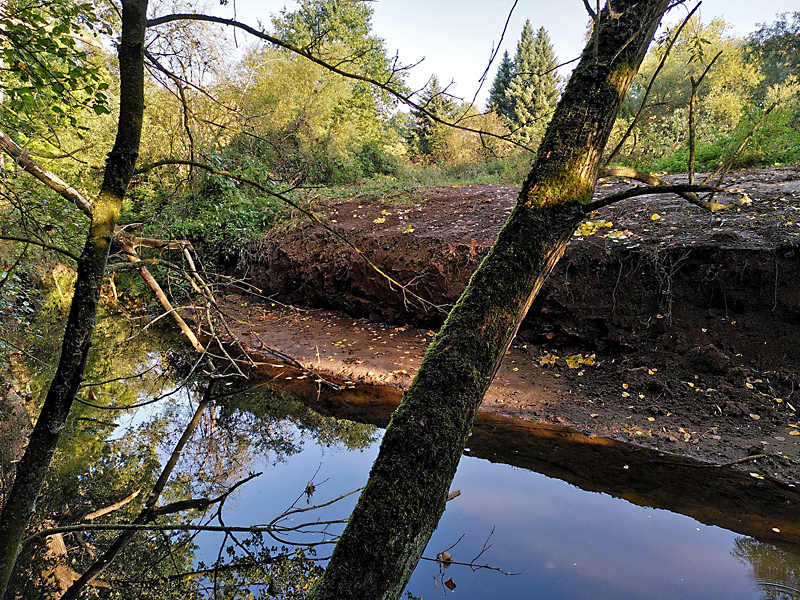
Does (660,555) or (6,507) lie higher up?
(6,507)

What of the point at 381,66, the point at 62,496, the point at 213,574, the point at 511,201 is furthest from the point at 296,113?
the point at 213,574

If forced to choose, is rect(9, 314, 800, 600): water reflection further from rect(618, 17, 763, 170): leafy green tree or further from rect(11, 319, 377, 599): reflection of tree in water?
rect(618, 17, 763, 170): leafy green tree

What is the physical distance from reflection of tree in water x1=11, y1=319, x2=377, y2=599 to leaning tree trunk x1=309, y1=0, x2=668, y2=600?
1169mm

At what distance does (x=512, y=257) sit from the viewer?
1.56 m

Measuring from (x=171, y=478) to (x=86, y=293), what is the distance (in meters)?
3.65

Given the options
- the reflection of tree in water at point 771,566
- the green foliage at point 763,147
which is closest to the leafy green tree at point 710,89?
the green foliage at point 763,147

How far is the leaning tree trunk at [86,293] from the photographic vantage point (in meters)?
1.34

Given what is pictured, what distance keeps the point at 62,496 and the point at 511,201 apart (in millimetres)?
7892

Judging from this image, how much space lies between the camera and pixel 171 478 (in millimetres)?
4340

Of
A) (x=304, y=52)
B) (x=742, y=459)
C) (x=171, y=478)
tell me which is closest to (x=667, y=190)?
(x=304, y=52)

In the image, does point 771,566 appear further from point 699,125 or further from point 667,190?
point 699,125

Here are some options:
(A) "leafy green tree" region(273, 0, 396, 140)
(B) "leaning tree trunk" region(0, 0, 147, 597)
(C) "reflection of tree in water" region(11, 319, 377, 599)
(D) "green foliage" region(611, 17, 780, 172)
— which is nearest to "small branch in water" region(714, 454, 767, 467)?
(D) "green foliage" region(611, 17, 780, 172)

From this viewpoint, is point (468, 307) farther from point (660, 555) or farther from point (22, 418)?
point (22, 418)

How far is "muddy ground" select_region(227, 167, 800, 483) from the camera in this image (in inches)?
200
